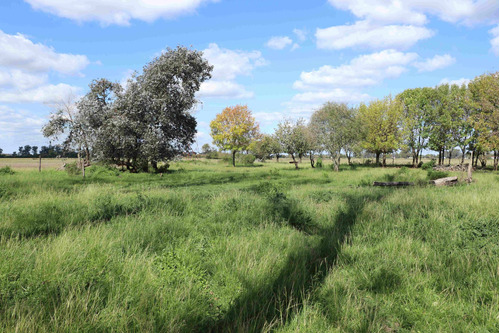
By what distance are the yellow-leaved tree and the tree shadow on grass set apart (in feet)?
144

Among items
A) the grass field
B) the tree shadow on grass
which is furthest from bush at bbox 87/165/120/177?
the tree shadow on grass

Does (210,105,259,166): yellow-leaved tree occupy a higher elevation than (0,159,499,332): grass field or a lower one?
higher

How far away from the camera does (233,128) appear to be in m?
49.6

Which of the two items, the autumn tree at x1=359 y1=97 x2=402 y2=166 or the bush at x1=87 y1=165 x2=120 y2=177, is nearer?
the bush at x1=87 y1=165 x2=120 y2=177

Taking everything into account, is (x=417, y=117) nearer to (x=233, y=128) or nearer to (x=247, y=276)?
(x=233, y=128)

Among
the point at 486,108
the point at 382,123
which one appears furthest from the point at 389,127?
the point at 486,108

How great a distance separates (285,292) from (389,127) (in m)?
49.7

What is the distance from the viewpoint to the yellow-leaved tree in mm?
50219

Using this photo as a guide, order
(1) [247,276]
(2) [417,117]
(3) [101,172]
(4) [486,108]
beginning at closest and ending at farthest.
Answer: (1) [247,276]
(3) [101,172]
(4) [486,108]
(2) [417,117]

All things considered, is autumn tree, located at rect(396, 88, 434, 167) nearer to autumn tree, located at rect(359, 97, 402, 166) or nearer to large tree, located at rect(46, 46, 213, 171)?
autumn tree, located at rect(359, 97, 402, 166)

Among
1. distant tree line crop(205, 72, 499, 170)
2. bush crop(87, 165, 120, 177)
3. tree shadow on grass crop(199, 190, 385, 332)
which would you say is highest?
distant tree line crop(205, 72, 499, 170)

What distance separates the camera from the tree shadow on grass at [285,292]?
357cm

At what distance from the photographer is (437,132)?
4450 centimetres

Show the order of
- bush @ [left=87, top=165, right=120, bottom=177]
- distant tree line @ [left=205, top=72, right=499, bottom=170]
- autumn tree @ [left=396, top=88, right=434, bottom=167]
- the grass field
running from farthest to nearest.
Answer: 1. autumn tree @ [left=396, top=88, right=434, bottom=167]
2. distant tree line @ [left=205, top=72, right=499, bottom=170]
3. bush @ [left=87, top=165, right=120, bottom=177]
4. the grass field
